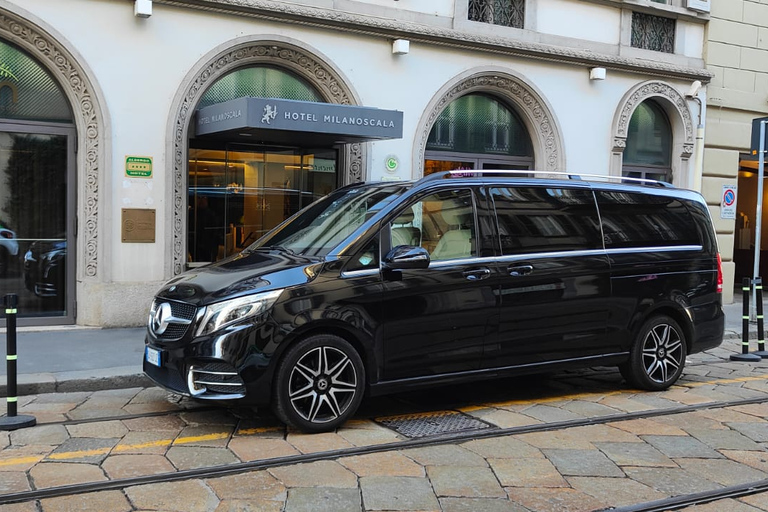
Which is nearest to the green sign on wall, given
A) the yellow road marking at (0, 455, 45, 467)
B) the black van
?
the black van

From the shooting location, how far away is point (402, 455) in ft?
17.9

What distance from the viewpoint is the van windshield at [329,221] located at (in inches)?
251

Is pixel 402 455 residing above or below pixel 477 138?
below

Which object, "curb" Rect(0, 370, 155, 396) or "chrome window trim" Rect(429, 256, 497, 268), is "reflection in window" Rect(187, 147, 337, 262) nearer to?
"curb" Rect(0, 370, 155, 396)

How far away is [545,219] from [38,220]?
6915mm

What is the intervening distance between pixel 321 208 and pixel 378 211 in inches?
36.1

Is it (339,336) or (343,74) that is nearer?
(339,336)

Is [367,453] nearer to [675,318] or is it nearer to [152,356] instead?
[152,356]

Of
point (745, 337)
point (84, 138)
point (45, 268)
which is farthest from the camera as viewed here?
point (45, 268)

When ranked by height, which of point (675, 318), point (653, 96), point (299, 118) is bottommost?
point (675, 318)

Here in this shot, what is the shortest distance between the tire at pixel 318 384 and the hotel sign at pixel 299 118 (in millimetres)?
Answer: 4691

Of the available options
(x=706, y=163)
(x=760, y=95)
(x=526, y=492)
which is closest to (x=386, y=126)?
(x=526, y=492)

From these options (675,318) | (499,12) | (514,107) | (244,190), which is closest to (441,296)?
(675,318)

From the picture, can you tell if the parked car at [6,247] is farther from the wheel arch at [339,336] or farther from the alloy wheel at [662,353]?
the alloy wheel at [662,353]
